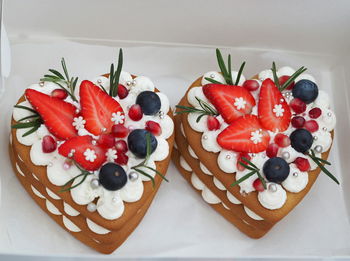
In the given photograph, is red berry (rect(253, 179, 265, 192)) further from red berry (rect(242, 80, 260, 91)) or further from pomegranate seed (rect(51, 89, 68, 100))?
pomegranate seed (rect(51, 89, 68, 100))

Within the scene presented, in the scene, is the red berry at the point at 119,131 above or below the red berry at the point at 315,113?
below

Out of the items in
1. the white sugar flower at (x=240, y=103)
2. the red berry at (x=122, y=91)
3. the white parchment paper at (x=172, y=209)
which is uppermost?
the white sugar flower at (x=240, y=103)

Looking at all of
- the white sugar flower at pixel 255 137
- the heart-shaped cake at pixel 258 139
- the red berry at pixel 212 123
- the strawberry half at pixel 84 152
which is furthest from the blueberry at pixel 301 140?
the strawberry half at pixel 84 152

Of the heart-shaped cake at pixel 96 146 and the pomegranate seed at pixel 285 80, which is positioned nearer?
the heart-shaped cake at pixel 96 146

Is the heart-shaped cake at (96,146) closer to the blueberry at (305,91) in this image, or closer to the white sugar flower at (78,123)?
the white sugar flower at (78,123)

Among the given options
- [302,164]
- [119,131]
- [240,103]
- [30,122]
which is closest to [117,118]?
[119,131]

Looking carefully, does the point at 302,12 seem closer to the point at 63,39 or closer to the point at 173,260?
the point at 63,39

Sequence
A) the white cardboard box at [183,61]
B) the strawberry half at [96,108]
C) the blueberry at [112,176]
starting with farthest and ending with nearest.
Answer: the white cardboard box at [183,61], the strawberry half at [96,108], the blueberry at [112,176]

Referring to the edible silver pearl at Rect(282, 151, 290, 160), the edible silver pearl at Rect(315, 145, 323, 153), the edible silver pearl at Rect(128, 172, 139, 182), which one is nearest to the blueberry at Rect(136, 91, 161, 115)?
the edible silver pearl at Rect(128, 172, 139, 182)
